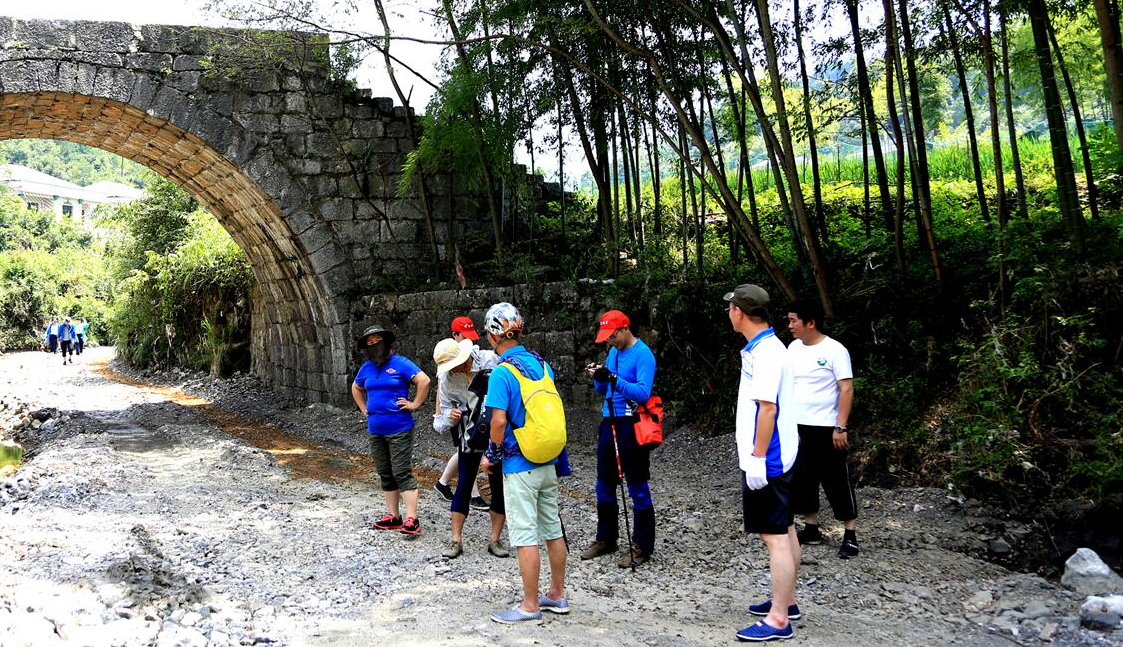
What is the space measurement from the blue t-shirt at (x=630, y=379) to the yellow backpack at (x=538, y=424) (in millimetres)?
825

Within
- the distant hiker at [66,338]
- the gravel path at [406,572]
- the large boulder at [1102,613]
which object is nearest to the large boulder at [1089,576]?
the gravel path at [406,572]

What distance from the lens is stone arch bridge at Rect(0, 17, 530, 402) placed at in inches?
380

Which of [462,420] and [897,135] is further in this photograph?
[897,135]

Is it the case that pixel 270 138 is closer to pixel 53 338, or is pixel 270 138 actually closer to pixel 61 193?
pixel 53 338

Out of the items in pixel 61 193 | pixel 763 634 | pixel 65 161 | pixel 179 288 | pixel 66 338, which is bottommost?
pixel 763 634

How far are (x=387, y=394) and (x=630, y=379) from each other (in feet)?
4.77

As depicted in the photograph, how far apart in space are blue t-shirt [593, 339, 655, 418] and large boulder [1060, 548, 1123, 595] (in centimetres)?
216

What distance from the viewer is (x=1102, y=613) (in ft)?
12.4

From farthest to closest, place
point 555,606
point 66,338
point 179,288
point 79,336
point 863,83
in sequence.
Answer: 1. point 79,336
2. point 66,338
3. point 179,288
4. point 863,83
5. point 555,606

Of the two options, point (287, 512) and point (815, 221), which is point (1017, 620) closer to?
point (287, 512)

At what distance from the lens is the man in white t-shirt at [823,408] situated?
4742 mm

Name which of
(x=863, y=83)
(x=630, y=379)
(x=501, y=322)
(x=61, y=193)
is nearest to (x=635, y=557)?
(x=630, y=379)

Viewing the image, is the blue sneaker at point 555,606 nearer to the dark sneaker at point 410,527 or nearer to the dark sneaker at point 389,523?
the dark sneaker at point 410,527

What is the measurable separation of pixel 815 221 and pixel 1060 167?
11.4 feet
